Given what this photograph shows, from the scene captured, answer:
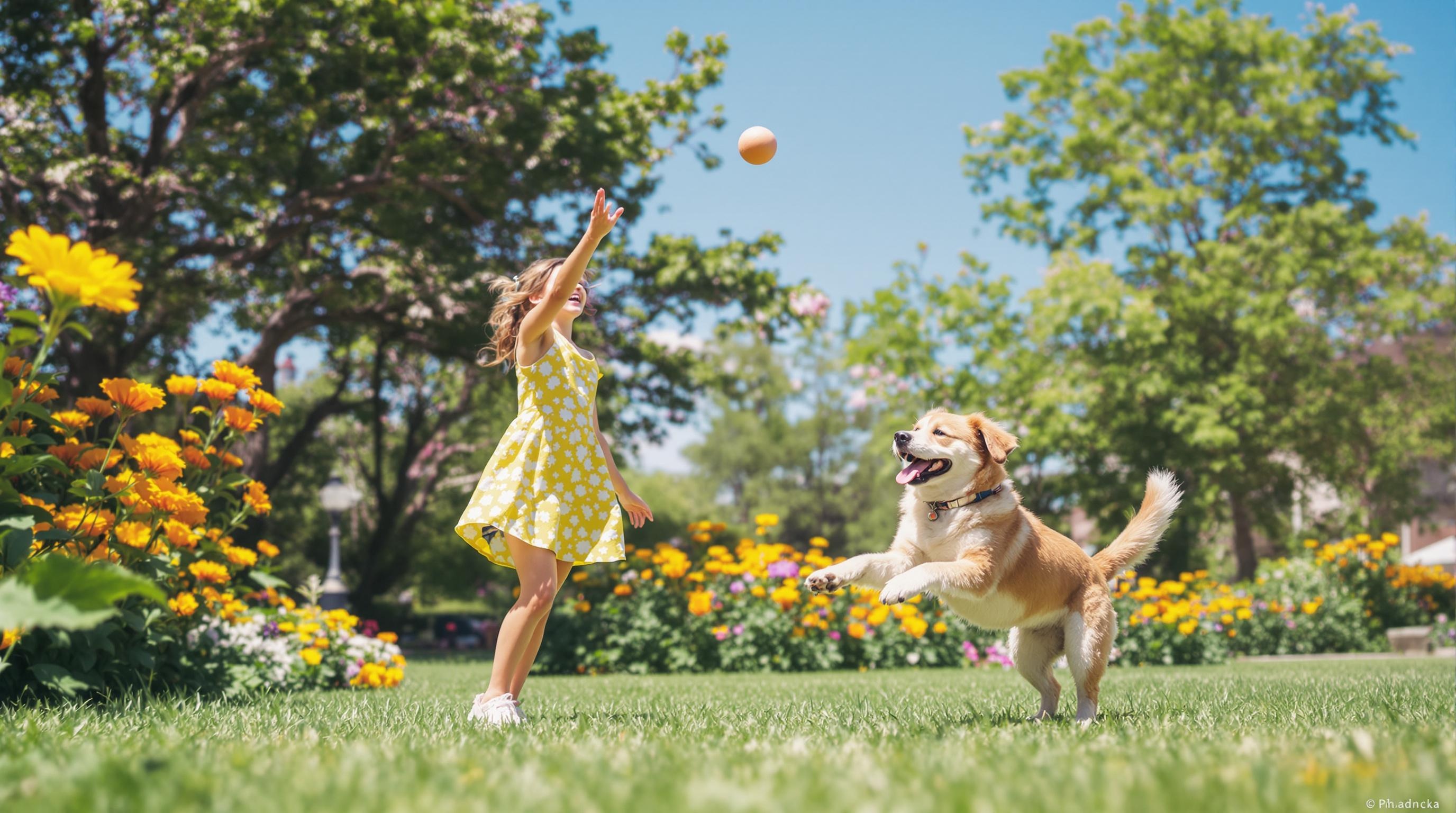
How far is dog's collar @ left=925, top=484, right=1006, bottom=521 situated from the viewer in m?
3.89

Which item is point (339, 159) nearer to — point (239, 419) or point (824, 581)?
point (239, 419)

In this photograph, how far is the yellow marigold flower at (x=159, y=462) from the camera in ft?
13.3

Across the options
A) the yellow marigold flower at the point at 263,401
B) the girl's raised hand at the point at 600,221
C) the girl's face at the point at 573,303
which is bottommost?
the yellow marigold flower at the point at 263,401

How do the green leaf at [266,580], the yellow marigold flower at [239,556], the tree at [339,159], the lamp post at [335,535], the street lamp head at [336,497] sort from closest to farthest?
1. the yellow marigold flower at [239,556]
2. the green leaf at [266,580]
3. the tree at [339,159]
4. the lamp post at [335,535]
5. the street lamp head at [336,497]

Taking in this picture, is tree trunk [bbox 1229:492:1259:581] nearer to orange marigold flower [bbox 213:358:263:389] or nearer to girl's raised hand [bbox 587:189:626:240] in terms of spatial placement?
girl's raised hand [bbox 587:189:626:240]

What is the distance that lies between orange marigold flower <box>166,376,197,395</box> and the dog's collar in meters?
3.60

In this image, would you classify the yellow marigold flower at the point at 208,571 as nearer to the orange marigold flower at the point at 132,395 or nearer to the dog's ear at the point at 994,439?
→ the orange marigold flower at the point at 132,395

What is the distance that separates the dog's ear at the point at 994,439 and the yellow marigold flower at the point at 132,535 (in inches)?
143

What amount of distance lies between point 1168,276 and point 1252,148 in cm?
305

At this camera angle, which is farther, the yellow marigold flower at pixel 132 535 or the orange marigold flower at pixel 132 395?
the yellow marigold flower at pixel 132 535

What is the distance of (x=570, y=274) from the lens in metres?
3.61

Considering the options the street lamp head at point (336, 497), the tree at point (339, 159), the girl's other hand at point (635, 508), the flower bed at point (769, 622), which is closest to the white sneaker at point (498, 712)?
the girl's other hand at point (635, 508)

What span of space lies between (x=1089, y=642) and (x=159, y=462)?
13.3 feet

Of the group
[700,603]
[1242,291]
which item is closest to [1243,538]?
[1242,291]
